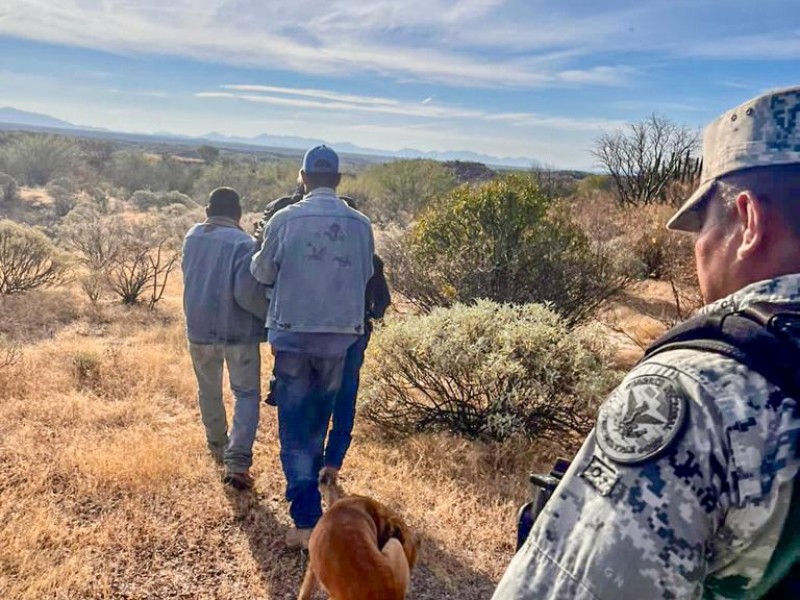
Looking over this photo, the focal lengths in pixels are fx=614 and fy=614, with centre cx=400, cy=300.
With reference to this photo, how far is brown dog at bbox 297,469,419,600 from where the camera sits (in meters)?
2.23

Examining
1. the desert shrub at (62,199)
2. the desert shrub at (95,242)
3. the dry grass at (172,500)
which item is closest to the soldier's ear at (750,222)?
the dry grass at (172,500)

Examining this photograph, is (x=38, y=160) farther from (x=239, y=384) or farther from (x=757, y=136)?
(x=757, y=136)

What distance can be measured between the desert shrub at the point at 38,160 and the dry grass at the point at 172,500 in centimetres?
3374

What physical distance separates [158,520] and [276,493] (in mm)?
730

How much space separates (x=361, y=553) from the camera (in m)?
2.30

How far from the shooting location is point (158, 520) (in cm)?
361

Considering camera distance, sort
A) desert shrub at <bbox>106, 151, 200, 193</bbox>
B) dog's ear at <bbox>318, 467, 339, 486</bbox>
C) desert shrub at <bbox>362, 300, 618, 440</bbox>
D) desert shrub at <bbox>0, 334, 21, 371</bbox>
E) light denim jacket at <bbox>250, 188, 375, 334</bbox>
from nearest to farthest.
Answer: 1. light denim jacket at <bbox>250, 188, 375, 334</bbox>
2. dog's ear at <bbox>318, 467, 339, 486</bbox>
3. desert shrub at <bbox>362, 300, 618, 440</bbox>
4. desert shrub at <bbox>0, 334, 21, 371</bbox>
5. desert shrub at <bbox>106, 151, 200, 193</bbox>

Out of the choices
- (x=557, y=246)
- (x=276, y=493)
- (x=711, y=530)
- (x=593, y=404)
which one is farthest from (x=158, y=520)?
(x=557, y=246)

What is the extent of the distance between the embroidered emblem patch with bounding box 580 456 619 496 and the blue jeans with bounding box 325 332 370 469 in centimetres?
286

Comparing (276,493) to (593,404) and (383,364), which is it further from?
(593,404)

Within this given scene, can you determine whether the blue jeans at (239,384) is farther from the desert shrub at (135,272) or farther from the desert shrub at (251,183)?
the desert shrub at (251,183)

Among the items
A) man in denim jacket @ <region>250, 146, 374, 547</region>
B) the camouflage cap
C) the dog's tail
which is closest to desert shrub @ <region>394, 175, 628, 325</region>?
the dog's tail

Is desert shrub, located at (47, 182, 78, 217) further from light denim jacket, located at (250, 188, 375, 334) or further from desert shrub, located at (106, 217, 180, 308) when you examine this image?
light denim jacket, located at (250, 188, 375, 334)

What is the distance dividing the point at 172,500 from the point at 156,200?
26.2 m
